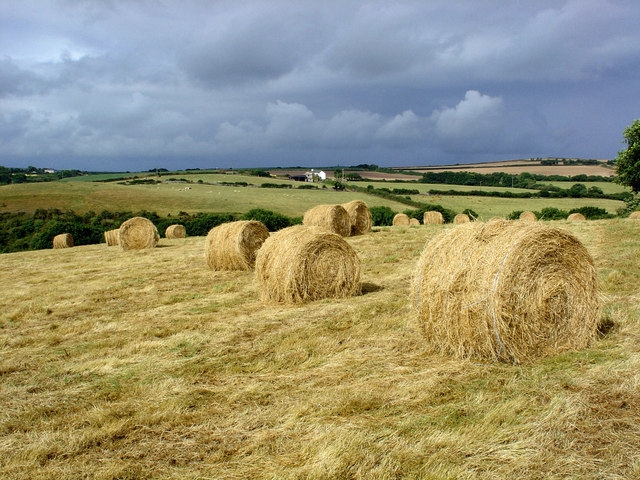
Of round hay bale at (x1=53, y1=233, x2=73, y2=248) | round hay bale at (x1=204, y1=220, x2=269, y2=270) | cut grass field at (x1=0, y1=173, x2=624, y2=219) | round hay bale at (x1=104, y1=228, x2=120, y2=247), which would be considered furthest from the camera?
cut grass field at (x1=0, y1=173, x2=624, y2=219)

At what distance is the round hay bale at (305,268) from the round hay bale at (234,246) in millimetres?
4440

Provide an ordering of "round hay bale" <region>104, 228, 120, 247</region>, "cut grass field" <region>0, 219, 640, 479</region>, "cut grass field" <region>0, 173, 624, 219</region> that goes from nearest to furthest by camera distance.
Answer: "cut grass field" <region>0, 219, 640, 479</region> < "round hay bale" <region>104, 228, 120, 247</region> < "cut grass field" <region>0, 173, 624, 219</region>

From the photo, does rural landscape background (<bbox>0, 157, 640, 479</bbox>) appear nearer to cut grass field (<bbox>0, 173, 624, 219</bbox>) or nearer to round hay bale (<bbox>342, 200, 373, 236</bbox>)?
round hay bale (<bbox>342, 200, 373, 236</bbox>)

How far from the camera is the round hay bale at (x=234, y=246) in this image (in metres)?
14.6

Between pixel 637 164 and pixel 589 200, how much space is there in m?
30.2

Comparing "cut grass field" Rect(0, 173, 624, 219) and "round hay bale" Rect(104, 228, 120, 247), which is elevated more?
"cut grass field" Rect(0, 173, 624, 219)

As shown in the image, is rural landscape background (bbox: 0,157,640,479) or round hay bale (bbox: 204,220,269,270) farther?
round hay bale (bbox: 204,220,269,270)

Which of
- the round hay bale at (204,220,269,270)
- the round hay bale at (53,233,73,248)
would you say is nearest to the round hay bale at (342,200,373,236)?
the round hay bale at (204,220,269,270)

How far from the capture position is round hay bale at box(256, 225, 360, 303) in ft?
31.5

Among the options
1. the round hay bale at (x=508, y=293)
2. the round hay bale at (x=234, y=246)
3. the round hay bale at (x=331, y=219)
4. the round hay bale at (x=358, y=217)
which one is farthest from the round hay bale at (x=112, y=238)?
the round hay bale at (x=508, y=293)

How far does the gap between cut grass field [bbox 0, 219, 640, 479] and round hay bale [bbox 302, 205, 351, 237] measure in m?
11.8

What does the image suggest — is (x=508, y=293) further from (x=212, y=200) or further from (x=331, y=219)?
(x=212, y=200)

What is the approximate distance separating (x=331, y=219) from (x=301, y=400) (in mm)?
16173

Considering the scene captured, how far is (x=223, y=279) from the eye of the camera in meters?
13.3
